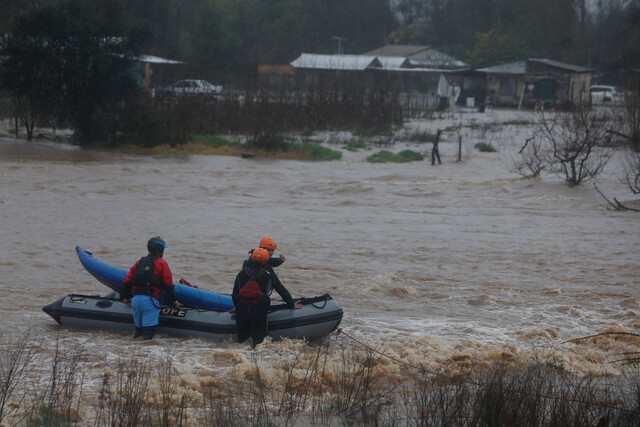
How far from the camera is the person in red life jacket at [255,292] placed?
8883 mm

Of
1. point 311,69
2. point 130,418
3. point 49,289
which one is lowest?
point 49,289

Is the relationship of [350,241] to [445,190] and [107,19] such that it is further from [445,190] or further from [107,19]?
[107,19]

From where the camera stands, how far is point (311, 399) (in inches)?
277

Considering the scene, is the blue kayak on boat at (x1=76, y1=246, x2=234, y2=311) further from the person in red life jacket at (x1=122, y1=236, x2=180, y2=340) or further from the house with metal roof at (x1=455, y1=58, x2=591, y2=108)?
the house with metal roof at (x1=455, y1=58, x2=591, y2=108)

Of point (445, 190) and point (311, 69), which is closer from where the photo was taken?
point (445, 190)

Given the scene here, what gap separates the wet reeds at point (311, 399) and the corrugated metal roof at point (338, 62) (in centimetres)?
5399

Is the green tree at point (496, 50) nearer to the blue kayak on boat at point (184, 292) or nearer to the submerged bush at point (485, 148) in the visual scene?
the submerged bush at point (485, 148)

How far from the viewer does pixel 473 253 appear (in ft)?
49.2

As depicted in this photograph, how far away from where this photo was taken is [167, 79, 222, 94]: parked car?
115 ft

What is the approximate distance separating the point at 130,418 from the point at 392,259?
9403mm

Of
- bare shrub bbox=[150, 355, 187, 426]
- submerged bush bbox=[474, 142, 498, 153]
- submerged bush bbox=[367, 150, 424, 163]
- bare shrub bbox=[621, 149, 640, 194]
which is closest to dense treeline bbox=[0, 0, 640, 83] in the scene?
submerged bush bbox=[474, 142, 498, 153]

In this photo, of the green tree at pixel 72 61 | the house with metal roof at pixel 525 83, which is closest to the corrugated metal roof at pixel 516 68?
the house with metal roof at pixel 525 83

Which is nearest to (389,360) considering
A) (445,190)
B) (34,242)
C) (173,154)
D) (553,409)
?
(553,409)

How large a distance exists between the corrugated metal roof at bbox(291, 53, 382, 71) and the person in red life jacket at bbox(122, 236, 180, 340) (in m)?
52.4
